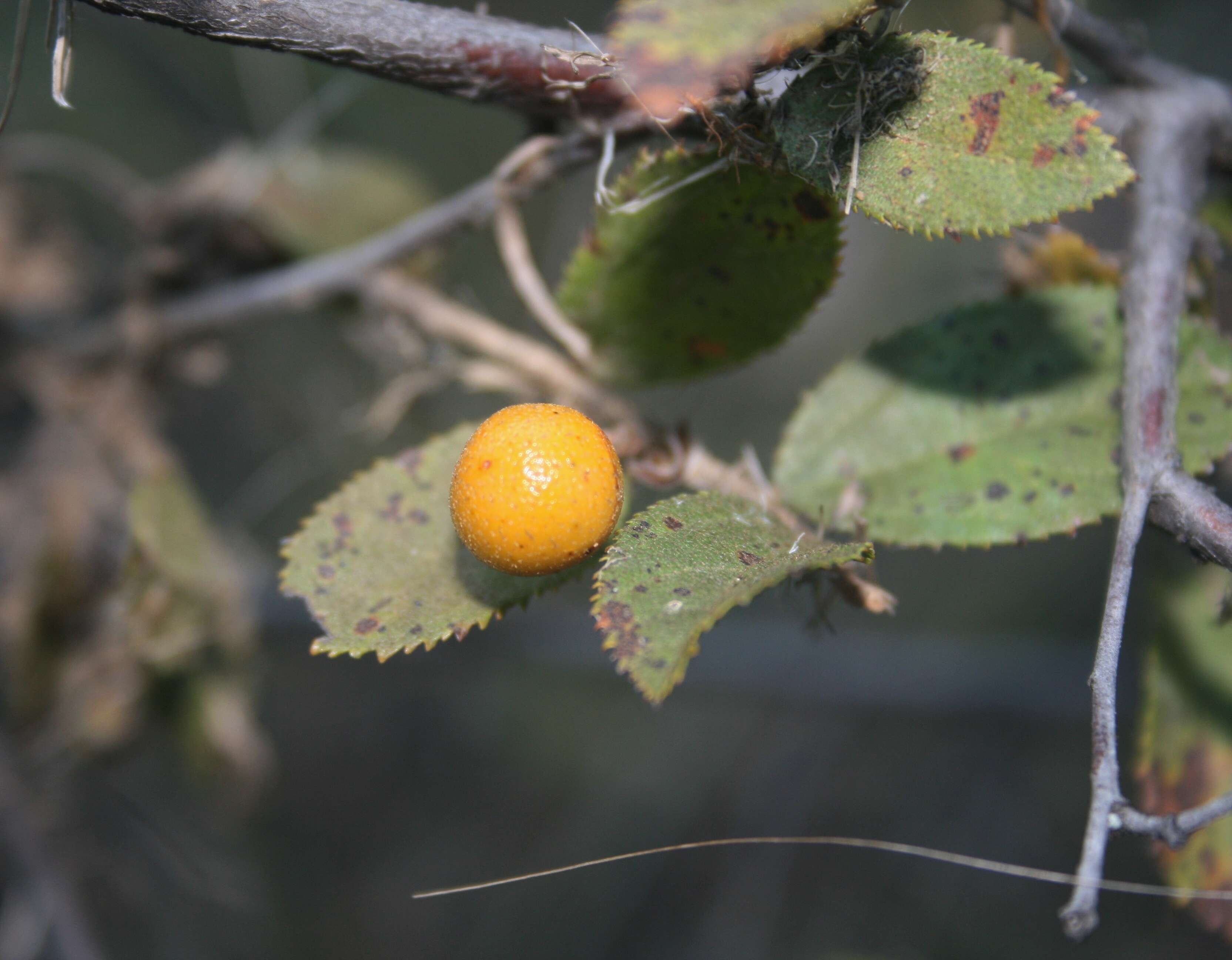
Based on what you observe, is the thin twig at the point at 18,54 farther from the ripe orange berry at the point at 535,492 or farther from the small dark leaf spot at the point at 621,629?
the small dark leaf spot at the point at 621,629

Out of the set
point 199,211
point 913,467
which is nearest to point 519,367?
point 913,467

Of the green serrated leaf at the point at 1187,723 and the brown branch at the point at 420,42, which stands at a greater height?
the brown branch at the point at 420,42

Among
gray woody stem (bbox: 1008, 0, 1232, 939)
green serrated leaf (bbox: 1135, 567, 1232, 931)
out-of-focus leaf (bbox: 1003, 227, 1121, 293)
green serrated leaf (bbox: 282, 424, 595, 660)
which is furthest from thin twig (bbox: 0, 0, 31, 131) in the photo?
green serrated leaf (bbox: 1135, 567, 1232, 931)

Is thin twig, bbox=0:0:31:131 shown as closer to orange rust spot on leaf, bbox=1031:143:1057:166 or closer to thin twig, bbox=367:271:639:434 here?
thin twig, bbox=367:271:639:434

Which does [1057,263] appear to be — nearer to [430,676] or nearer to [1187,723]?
[1187,723]

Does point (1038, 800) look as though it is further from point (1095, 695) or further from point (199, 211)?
point (199, 211)

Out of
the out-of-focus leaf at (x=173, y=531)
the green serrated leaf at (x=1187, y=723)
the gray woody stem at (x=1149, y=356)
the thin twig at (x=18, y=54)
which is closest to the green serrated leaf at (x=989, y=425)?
the gray woody stem at (x=1149, y=356)
